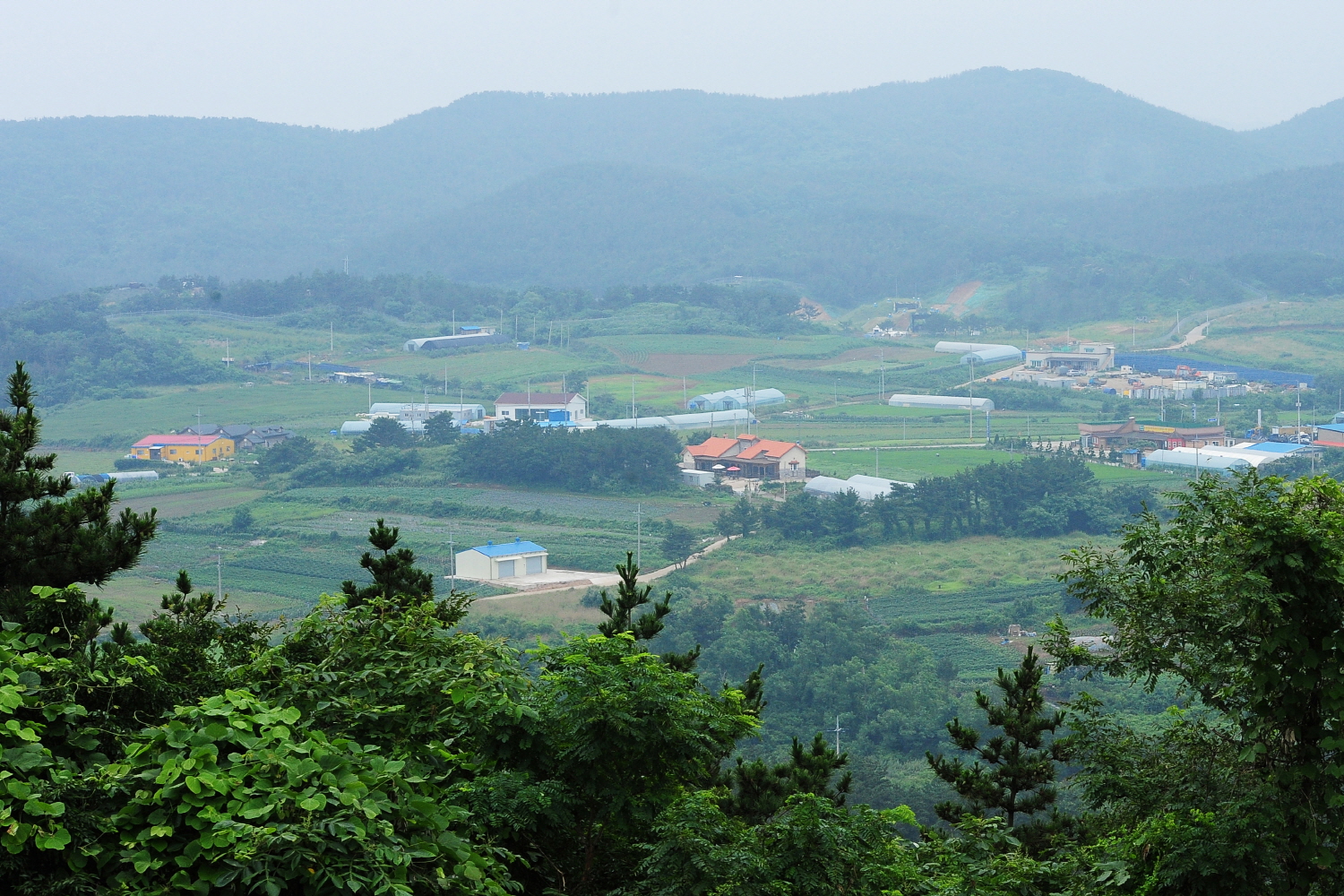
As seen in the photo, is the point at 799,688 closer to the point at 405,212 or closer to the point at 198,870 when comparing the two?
the point at 198,870

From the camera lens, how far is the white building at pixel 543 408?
157 ft

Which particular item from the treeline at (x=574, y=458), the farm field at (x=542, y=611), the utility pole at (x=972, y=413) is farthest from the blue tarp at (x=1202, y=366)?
the farm field at (x=542, y=611)

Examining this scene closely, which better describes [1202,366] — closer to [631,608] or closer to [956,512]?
[956,512]

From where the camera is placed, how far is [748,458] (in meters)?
39.1

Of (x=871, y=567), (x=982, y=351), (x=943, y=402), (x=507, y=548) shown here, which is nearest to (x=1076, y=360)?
(x=982, y=351)

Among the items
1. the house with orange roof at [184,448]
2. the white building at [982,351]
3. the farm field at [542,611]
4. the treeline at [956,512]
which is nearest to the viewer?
the farm field at [542,611]

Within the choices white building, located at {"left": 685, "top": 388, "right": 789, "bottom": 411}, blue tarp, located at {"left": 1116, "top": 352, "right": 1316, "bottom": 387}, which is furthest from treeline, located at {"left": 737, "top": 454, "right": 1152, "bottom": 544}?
blue tarp, located at {"left": 1116, "top": 352, "right": 1316, "bottom": 387}

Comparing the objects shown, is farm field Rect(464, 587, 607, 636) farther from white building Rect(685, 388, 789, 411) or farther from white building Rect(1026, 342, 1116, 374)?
white building Rect(1026, 342, 1116, 374)

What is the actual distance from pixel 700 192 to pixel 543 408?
75.5 meters

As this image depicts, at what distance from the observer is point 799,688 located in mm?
21234

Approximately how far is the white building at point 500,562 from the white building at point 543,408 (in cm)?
1844

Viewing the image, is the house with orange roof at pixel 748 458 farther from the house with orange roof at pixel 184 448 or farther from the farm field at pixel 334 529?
the house with orange roof at pixel 184 448

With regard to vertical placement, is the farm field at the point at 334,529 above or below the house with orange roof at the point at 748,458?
below

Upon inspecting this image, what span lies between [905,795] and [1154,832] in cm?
1228
